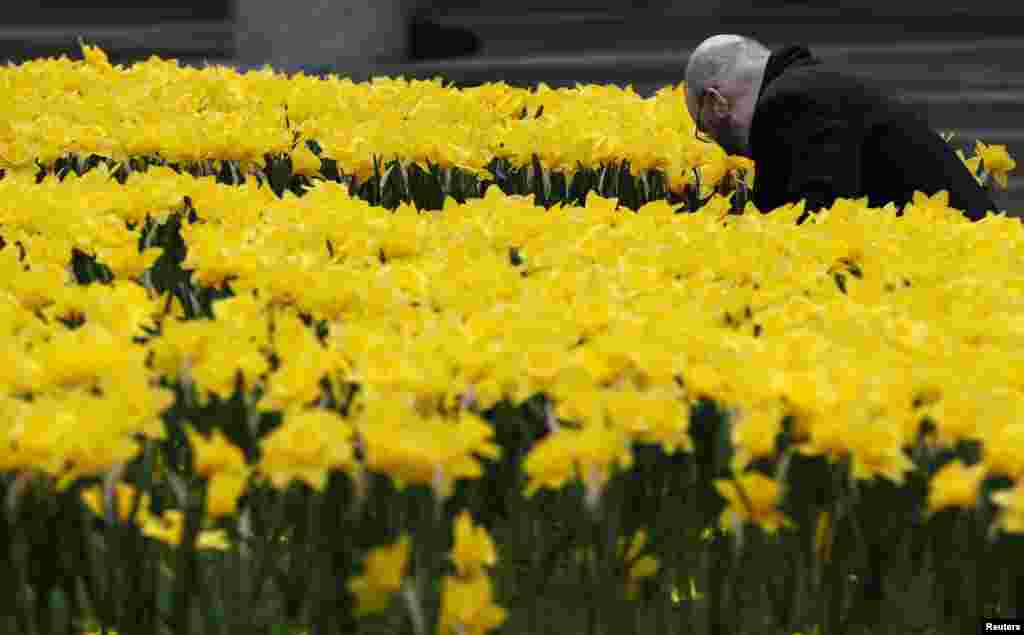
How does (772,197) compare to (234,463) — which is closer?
(234,463)

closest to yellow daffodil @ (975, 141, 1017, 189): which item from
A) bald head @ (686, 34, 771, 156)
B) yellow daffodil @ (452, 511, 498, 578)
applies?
bald head @ (686, 34, 771, 156)

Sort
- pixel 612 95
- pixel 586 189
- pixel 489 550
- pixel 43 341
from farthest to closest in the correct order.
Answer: pixel 612 95, pixel 586 189, pixel 43 341, pixel 489 550

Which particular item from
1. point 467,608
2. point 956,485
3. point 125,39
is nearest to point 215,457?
point 467,608

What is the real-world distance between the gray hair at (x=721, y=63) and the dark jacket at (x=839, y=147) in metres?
0.08

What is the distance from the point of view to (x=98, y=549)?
2.25 metres

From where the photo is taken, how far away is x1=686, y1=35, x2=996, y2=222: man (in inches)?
193

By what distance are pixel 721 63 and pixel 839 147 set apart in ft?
1.52

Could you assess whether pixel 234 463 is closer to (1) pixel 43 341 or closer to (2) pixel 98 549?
(2) pixel 98 549

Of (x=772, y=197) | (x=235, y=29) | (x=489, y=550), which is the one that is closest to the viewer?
(x=489, y=550)

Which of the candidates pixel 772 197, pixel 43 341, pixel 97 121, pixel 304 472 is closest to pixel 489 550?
pixel 304 472

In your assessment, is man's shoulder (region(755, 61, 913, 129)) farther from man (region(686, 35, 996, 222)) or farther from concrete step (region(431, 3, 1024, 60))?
concrete step (region(431, 3, 1024, 60))

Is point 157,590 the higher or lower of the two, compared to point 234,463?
lower

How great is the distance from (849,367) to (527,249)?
123 centimetres

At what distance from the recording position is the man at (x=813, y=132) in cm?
489
